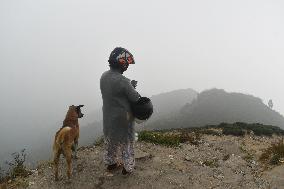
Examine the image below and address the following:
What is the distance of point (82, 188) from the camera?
9.91 meters

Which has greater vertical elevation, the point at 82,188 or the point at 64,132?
the point at 64,132

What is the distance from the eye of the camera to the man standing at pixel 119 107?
10219mm

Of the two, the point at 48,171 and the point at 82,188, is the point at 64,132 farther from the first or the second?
the point at 48,171

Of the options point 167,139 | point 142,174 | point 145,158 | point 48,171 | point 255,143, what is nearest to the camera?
point 142,174

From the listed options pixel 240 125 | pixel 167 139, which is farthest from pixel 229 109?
pixel 167 139

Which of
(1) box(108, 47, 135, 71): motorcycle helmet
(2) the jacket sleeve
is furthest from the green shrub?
(1) box(108, 47, 135, 71): motorcycle helmet

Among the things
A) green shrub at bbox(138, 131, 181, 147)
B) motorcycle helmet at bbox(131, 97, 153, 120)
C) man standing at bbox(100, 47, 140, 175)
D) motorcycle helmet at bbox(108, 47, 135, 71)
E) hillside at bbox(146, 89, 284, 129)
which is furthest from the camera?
hillside at bbox(146, 89, 284, 129)

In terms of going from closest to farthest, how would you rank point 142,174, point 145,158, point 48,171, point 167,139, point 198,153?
point 142,174 → point 48,171 → point 145,158 → point 198,153 → point 167,139

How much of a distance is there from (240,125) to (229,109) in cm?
8962

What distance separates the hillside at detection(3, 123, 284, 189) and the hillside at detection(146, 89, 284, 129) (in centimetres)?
7044

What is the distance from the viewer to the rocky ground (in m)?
10.3

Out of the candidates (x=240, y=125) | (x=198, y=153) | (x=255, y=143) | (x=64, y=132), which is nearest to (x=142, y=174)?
(x=64, y=132)

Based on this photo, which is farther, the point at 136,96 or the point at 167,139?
the point at 167,139

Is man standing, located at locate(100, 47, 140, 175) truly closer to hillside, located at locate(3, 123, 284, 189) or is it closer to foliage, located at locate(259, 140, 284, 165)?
hillside, located at locate(3, 123, 284, 189)
